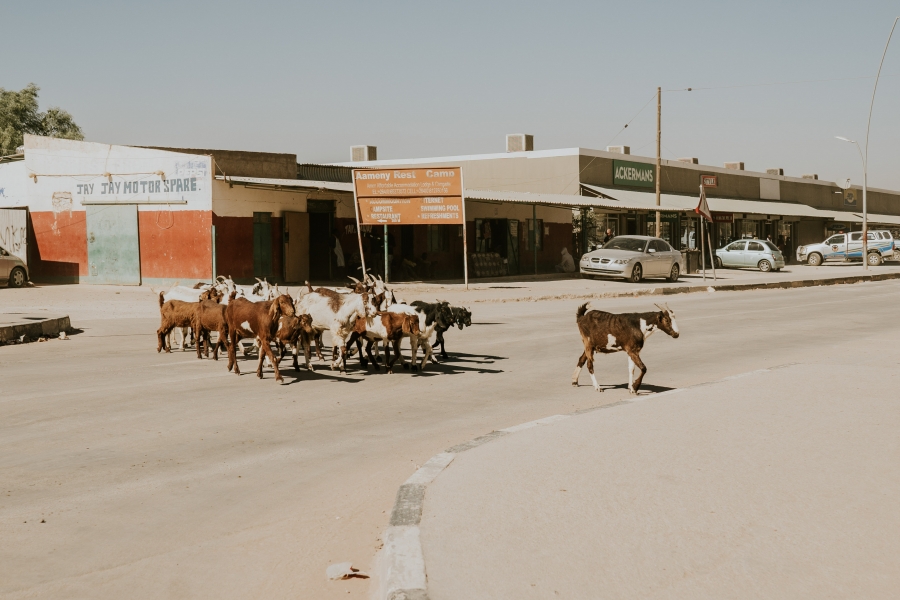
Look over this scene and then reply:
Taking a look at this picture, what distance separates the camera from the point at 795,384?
1093 cm

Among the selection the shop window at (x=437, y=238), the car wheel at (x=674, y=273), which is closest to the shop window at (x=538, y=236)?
the shop window at (x=437, y=238)

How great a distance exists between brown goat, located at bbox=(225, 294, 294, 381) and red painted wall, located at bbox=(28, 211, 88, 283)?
21428 mm

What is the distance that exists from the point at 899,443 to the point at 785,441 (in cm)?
92

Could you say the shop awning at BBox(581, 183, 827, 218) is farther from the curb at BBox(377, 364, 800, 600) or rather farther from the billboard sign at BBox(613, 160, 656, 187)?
the curb at BBox(377, 364, 800, 600)

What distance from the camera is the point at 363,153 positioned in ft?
185

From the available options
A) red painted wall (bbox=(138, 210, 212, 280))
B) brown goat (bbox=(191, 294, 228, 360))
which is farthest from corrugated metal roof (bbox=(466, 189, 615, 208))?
brown goat (bbox=(191, 294, 228, 360))

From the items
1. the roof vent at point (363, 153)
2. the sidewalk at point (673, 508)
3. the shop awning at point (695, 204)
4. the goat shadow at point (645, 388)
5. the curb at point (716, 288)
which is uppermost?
the roof vent at point (363, 153)

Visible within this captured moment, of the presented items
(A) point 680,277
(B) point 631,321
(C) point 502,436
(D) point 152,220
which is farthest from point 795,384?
(A) point 680,277

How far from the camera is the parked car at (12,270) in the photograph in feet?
97.3

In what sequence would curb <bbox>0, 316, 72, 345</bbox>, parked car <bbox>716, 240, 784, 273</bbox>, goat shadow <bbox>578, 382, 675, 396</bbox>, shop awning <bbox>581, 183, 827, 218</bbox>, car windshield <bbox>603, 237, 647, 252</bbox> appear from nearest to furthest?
goat shadow <bbox>578, 382, 675, 396</bbox>
curb <bbox>0, 316, 72, 345</bbox>
car windshield <bbox>603, 237, 647, 252</bbox>
shop awning <bbox>581, 183, 827, 218</bbox>
parked car <bbox>716, 240, 784, 273</bbox>

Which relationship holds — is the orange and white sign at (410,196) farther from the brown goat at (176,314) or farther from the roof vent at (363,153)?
the roof vent at (363,153)

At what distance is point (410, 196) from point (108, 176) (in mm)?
9778

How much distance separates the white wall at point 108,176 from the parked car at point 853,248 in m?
42.2

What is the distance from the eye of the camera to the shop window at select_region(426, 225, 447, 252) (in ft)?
121
